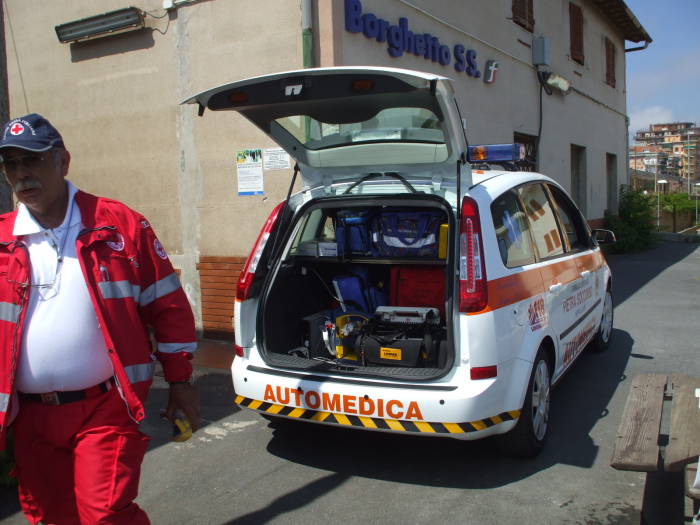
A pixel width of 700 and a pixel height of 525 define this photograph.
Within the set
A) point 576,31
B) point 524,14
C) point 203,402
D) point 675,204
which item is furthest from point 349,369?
point 675,204

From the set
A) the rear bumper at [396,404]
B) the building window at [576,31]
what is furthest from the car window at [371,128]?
the building window at [576,31]

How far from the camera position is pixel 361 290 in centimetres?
460

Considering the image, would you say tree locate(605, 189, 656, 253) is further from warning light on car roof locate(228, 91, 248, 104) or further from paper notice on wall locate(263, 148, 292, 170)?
warning light on car roof locate(228, 91, 248, 104)

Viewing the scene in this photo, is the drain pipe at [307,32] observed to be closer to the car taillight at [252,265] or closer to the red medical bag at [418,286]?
the car taillight at [252,265]

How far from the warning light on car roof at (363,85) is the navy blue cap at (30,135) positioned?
1574 mm

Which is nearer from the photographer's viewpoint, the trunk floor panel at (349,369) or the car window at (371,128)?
the trunk floor panel at (349,369)

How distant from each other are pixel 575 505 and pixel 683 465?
0.74 m

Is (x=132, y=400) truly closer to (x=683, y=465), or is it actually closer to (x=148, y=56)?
(x=683, y=465)

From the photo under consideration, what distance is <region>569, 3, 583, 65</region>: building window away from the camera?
14.3 meters

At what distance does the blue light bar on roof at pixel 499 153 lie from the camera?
14.4ft

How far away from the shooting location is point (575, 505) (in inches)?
135

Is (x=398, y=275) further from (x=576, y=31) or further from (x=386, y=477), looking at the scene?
(x=576, y=31)

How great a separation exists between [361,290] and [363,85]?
→ 1605mm

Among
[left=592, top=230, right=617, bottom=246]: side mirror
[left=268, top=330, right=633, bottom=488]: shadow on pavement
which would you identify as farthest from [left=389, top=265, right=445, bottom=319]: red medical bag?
[left=592, top=230, right=617, bottom=246]: side mirror
